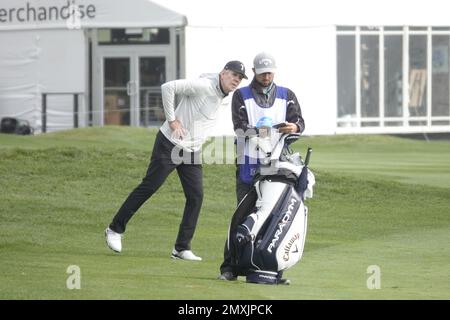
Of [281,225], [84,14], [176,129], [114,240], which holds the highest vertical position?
[84,14]

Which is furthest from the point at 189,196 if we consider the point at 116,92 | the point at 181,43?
the point at 116,92

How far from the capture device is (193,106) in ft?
39.6

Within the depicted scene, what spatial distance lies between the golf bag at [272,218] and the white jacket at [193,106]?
143 centimetres

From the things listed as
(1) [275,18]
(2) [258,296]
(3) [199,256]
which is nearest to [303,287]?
(2) [258,296]

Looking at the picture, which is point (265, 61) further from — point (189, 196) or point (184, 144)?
point (189, 196)

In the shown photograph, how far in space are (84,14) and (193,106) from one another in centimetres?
2166

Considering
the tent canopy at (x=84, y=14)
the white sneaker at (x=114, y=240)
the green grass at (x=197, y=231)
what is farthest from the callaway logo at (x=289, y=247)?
the tent canopy at (x=84, y=14)

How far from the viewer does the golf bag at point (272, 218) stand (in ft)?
34.0

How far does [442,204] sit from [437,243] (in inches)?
176

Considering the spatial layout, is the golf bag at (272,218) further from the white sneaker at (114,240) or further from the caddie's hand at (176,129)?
the white sneaker at (114,240)

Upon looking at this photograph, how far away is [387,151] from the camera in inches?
1120

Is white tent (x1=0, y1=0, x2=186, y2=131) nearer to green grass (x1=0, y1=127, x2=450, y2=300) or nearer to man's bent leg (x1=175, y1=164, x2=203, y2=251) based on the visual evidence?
green grass (x1=0, y1=127, x2=450, y2=300)

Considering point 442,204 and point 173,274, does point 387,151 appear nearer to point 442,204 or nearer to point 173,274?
point 442,204

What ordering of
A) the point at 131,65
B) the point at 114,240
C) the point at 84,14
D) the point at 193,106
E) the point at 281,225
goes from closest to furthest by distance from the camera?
the point at 281,225 < the point at 193,106 < the point at 114,240 < the point at 84,14 < the point at 131,65
